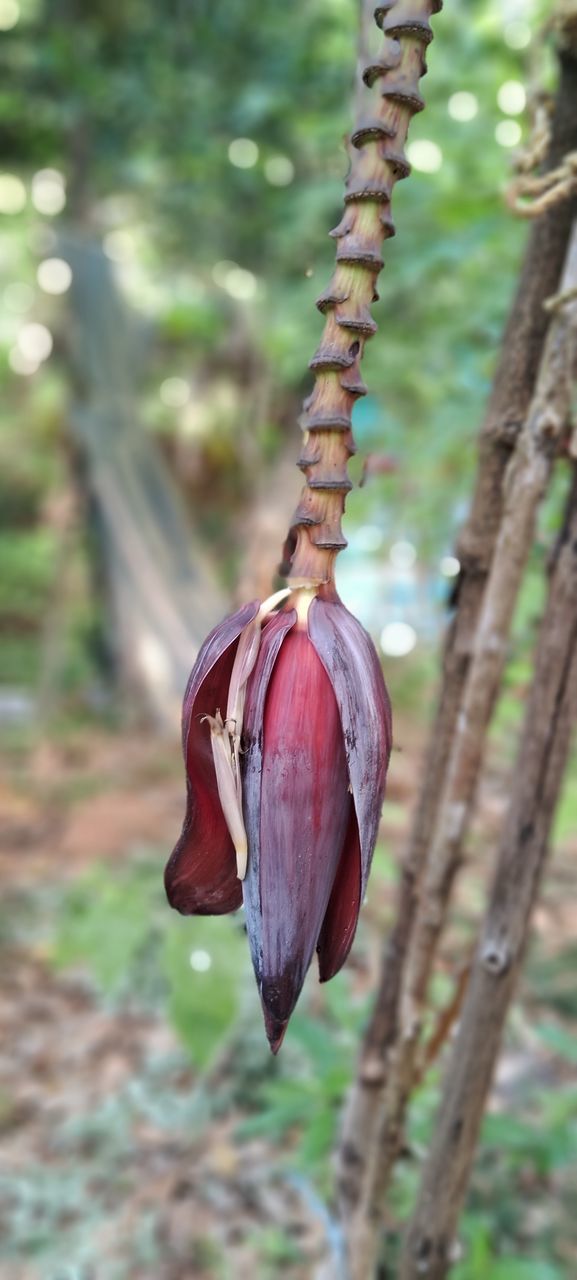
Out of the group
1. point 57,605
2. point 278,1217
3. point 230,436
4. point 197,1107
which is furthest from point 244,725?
point 230,436

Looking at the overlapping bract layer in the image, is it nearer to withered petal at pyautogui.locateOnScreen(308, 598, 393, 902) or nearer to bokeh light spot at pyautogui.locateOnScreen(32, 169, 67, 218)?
withered petal at pyautogui.locateOnScreen(308, 598, 393, 902)

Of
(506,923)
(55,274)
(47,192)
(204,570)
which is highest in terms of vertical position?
(47,192)

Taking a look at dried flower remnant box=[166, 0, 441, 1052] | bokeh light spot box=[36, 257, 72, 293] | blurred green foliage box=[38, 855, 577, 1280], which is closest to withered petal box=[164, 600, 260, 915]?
dried flower remnant box=[166, 0, 441, 1052]

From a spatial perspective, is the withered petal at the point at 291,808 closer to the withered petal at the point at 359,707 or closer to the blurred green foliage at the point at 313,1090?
the withered petal at the point at 359,707

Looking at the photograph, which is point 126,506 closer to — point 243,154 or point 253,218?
point 253,218

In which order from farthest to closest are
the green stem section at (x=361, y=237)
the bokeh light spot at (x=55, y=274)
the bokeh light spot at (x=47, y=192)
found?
1. the bokeh light spot at (x=47, y=192)
2. the bokeh light spot at (x=55, y=274)
3. the green stem section at (x=361, y=237)

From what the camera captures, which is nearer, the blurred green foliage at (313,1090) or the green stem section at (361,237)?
the green stem section at (361,237)

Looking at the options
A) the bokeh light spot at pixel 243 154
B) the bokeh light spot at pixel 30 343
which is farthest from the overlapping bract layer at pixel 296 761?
the bokeh light spot at pixel 30 343

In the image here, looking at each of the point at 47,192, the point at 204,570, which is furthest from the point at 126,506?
the point at 47,192
